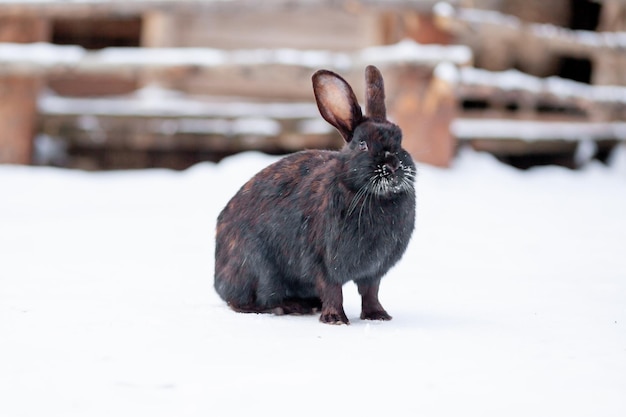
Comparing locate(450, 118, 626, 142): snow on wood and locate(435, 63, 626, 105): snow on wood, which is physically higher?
locate(435, 63, 626, 105): snow on wood

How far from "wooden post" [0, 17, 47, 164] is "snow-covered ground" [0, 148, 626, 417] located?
79.3 inches

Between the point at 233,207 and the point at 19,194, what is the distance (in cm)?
439

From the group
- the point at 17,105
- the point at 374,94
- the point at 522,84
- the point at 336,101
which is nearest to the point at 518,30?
the point at 522,84

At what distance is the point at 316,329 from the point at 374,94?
98 centimetres

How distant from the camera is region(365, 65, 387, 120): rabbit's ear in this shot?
3600 mm

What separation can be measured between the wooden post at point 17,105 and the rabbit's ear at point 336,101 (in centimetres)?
628

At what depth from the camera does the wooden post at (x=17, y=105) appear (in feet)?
29.4

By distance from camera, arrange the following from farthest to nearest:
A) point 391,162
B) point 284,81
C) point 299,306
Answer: point 284,81 → point 299,306 → point 391,162

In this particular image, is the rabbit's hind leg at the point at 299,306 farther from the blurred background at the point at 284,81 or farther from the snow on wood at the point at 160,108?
the snow on wood at the point at 160,108

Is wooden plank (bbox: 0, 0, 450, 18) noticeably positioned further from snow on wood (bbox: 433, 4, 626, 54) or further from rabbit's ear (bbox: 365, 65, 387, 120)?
rabbit's ear (bbox: 365, 65, 387, 120)

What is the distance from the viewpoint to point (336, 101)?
11.6ft

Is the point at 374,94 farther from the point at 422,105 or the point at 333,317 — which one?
the point at 422,105

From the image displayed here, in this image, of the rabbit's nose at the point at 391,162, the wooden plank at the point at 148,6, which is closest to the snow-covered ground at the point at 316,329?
the rabbit's nose at the point at 391,162

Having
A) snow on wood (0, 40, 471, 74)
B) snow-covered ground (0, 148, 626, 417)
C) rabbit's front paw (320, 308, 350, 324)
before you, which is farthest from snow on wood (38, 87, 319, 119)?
rabbit's front paw (320, 308, 350, 324)
